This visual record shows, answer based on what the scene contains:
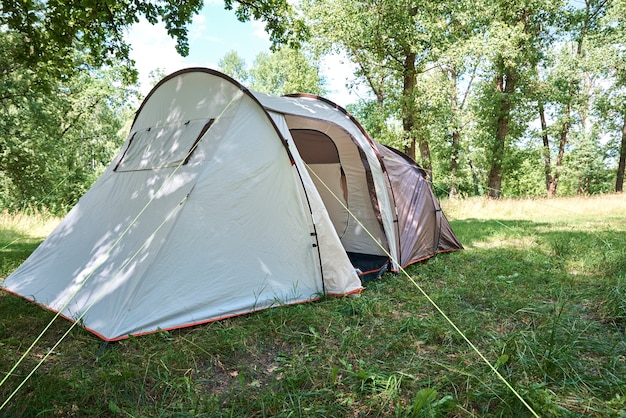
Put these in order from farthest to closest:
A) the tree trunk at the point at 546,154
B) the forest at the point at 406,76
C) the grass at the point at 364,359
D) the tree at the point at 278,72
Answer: the tree at the point at 278,72 → the tree trunk at the point at 546,154 → the forest at the point at 406,76 → the grass at the point at 364,359

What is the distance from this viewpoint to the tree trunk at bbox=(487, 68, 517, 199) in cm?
1290

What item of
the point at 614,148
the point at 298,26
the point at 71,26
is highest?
the point at 298,26

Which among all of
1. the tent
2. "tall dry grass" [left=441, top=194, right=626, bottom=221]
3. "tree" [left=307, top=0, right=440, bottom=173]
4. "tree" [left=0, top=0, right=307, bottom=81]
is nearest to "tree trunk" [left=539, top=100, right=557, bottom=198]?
"tall dry grass" [left=441, top=194, right=626, bottom=221]

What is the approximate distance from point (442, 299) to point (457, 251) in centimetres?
247

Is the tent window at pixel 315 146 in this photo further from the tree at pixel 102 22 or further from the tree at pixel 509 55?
the tree at pixel 509 55

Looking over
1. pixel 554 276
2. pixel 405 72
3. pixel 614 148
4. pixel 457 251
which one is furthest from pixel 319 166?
pixel 614 148

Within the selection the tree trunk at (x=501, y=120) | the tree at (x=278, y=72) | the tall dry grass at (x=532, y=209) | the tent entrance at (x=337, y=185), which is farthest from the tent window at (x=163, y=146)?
the tree at (x=278, y=72)

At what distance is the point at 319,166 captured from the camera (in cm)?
555

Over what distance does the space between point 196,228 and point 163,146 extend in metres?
1.13

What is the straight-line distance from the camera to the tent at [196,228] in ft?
9.84

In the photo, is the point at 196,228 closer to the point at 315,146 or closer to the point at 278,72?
the point at 315,146

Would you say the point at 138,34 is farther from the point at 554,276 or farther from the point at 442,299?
the point at 554,276

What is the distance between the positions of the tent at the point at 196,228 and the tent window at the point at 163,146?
0.01m

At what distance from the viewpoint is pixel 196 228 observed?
322 centimetres
